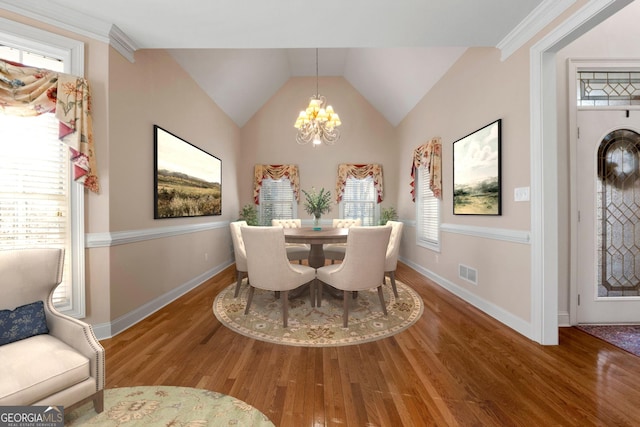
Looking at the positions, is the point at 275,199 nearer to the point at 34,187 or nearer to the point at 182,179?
the point at 182,179

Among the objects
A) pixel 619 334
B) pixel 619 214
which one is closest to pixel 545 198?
pixel 619 214

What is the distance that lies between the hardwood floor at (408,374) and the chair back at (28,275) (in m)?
0.72

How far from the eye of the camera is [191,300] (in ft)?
11.0

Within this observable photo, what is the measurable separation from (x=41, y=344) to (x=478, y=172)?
391cm

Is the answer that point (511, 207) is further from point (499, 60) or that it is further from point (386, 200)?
point (386, 200)

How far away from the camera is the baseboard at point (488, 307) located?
7.85ft

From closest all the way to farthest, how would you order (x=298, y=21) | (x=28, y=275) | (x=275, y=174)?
1. (x=28, y=275)
2. (x=298, y=21)
3. (x=275, y=174)

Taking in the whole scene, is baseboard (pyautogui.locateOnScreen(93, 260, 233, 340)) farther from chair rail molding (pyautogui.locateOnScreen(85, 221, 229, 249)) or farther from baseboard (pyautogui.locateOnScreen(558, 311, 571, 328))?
baseboard (pyautogui.locateOnScreen(558, 311, 571, 328))

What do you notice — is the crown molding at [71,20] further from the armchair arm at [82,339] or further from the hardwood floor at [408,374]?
the hardwood floor at [408,374]

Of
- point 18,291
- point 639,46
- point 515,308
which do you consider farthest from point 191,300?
point 639,46

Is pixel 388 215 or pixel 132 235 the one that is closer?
pixel 132 235

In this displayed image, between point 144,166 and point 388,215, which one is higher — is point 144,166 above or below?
above

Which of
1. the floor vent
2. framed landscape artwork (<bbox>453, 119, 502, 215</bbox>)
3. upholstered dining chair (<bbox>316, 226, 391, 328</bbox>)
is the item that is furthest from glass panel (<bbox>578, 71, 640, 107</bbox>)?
upholstered dining chair (<bbox>316, 226, 391, 328</bbox>)

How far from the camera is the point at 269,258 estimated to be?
256 cm
